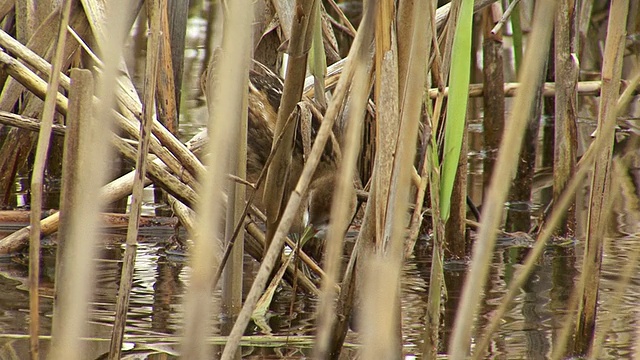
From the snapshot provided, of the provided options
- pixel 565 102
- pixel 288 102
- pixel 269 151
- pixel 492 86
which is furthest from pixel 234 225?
pixel 492 86

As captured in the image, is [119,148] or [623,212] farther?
[623,212]

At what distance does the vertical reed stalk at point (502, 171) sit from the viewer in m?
1.00

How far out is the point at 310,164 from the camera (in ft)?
3.62

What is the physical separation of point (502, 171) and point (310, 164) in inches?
9.0

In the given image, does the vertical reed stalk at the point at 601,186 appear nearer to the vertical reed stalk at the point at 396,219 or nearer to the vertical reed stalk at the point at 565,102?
the vertical reed stalk at the point at 396,219

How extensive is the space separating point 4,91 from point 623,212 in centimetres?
168

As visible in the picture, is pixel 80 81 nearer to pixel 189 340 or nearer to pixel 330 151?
pixel 189 340

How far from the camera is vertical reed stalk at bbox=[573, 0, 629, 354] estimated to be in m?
1.44

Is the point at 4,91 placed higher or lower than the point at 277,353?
higher

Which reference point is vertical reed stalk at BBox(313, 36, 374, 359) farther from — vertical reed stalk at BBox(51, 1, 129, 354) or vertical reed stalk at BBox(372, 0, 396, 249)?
vertical reed stalk at BBox(51, 1, 129, 354)

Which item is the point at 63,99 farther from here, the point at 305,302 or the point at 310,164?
the point at 310,164

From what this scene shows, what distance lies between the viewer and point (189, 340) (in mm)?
1032

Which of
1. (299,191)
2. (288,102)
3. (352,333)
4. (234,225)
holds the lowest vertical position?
(352,333)

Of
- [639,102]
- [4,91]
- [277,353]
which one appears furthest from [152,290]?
[639,102]
